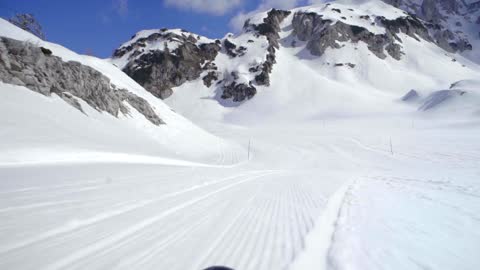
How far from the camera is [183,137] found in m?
27.5

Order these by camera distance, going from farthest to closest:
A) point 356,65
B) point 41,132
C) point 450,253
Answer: point 356,65
point 41,132
point 450,253

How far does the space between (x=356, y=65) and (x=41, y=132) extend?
118311 millimetres

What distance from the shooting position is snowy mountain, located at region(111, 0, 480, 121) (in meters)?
92.4

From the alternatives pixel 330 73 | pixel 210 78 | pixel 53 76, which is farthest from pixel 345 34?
pixel 53 76

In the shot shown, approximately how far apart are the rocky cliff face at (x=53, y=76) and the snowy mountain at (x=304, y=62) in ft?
202

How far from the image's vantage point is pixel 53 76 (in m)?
17.3

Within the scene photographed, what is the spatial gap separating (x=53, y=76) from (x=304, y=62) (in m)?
110

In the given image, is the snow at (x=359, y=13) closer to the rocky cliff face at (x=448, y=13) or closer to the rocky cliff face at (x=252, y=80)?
the rocky cliff face at (x=448, y=13)

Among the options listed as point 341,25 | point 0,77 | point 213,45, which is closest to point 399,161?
point 0,77

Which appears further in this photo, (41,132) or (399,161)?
(399,161)

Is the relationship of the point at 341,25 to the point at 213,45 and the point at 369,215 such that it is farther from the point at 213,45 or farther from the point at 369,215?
the point at 369,215

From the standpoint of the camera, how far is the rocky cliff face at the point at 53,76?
1459cm

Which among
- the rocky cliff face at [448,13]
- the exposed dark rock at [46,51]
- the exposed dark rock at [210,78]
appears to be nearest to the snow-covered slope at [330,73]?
the exposed dark rock at [210,78]

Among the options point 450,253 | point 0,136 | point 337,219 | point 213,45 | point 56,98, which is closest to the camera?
point 450,253
